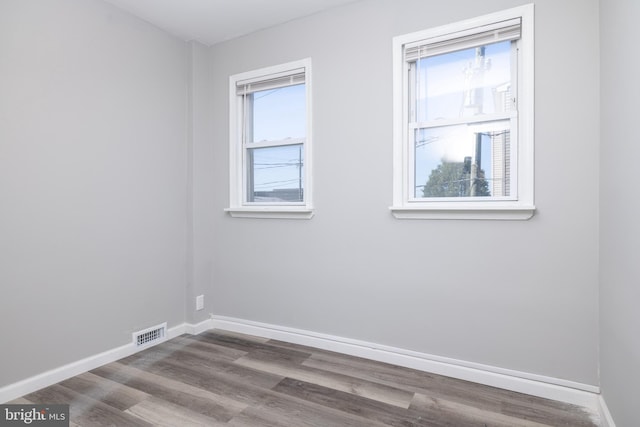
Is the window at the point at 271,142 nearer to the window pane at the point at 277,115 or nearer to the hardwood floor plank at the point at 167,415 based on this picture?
the window pane at the point at 277,115

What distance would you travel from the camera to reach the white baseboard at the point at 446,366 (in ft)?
6.51

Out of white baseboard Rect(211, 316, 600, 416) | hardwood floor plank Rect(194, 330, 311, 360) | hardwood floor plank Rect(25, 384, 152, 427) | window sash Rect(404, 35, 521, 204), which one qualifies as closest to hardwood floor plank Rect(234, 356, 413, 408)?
hardwood floor plank Rect(194, 330, 311, 360)

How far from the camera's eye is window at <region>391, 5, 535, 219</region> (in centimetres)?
211

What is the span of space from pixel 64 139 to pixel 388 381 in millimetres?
2596

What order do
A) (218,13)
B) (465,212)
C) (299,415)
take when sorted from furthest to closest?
1. (218,13)
2. (465,212)
3. (299,415)

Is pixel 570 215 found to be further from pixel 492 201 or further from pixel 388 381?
pixel 388 381

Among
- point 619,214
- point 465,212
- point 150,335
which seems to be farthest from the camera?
point 150,335

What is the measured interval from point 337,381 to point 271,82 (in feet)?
7.78

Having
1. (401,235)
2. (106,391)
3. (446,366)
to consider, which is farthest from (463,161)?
(106,391)

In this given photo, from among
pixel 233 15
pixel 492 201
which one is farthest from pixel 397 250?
pixel 233 15

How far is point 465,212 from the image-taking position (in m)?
2.23

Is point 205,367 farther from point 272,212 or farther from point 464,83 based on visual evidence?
point 464,83

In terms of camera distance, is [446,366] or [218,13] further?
[218,13]

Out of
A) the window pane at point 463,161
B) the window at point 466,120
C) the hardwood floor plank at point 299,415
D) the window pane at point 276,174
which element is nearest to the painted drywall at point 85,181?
the window pane at point 276,174
